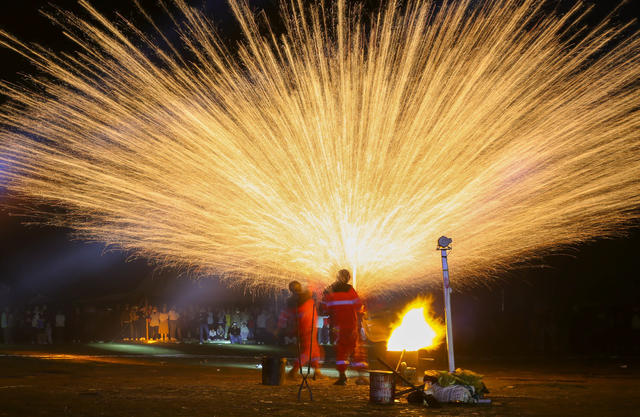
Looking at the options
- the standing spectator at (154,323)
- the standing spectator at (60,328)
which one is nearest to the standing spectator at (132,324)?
the standing spectator at (154,323)

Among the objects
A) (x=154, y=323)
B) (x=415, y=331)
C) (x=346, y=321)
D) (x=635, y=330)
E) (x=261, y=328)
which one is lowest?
(x=415, y=331)

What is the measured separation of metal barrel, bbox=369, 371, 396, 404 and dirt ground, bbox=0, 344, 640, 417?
0.16 metres

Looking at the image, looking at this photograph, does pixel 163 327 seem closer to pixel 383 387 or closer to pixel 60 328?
pixel 60 328

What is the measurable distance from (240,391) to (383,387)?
243cm

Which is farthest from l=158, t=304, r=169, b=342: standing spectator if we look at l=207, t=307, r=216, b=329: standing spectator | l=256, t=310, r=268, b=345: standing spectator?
l=256, t=310, r=268, b=345: standing spectator

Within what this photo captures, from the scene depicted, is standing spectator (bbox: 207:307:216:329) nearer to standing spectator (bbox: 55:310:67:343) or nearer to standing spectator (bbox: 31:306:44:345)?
standing spectator (bbox: 55:310:67:343)

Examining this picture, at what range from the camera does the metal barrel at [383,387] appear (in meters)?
9.61

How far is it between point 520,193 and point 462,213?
58.8 inches

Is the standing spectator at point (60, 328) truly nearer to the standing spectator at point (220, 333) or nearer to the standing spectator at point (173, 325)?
the standing spectator at point (173, 325)

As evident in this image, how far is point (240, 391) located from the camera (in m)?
11.0

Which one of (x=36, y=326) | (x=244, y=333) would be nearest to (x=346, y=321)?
(x=244, y=333)

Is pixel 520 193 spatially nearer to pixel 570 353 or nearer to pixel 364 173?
pixel 364 173

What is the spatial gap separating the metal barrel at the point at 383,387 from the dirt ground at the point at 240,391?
6.4 inches

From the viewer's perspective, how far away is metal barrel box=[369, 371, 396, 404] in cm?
961
